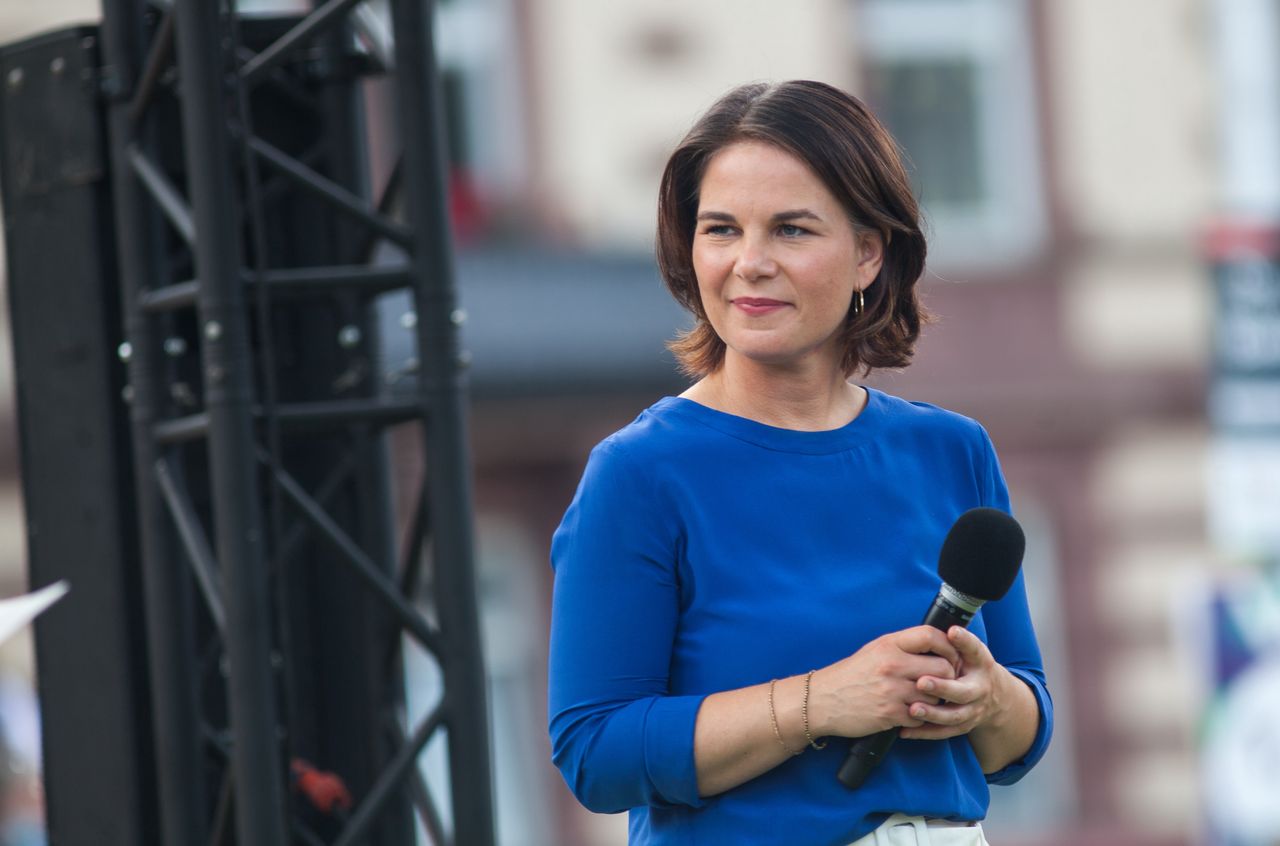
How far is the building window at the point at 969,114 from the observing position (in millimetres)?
10039

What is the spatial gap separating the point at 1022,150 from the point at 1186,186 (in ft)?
2.86

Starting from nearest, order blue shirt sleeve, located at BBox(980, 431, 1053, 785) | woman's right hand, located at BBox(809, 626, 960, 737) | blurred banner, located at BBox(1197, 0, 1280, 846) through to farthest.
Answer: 1. woman's right hand, located at BBox(809, 626, 960, 737)
2. blue shirt sleeve, located at BBox(980, 431, 1053, 785)
3. blurred banner, located at BBox(1197, 0, 1280, 846)

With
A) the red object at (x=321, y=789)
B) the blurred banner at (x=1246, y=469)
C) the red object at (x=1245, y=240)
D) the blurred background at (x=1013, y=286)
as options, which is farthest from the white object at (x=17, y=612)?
the red object at (x=1245, y=240)

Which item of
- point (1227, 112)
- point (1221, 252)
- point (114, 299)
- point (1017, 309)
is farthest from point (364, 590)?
point (1227, 112)

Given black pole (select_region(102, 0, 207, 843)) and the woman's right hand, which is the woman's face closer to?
the woman's right hand

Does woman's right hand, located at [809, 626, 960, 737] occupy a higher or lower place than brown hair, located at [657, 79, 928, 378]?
lower

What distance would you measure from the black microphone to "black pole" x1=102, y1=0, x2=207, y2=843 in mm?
1932

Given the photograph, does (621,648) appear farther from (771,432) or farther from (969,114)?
(969,114)

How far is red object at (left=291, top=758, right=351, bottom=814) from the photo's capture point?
3.85m

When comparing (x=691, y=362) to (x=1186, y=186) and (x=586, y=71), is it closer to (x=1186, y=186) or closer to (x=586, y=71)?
(x=586, y=71)

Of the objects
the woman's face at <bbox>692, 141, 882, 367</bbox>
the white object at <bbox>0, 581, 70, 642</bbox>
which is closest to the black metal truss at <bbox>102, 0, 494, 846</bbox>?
the white object at <bbox>0, 581, 70, 642</bbox>

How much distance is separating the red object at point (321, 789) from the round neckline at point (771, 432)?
1951 millimetres

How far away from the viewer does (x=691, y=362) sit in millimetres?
2256

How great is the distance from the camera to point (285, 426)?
3.77m
